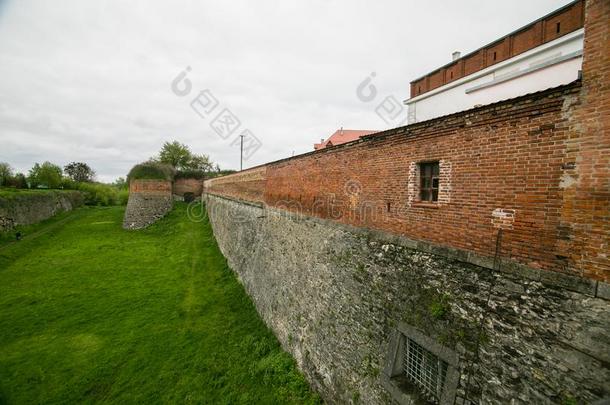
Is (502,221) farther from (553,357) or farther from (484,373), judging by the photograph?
(484,373)

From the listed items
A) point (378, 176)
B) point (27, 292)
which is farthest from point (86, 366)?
point (378, 176)

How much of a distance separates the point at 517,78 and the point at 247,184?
40.1 ft

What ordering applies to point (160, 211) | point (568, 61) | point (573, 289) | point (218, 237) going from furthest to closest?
1. point (160, 211)
2. point (218, 237)
3. point (568, 61)
4. point (573, 289)

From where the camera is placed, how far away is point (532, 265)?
119 inches

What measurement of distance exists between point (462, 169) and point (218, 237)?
1757 cm

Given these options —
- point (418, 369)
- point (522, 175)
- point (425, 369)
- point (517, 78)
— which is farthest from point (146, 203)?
point (522, 175)

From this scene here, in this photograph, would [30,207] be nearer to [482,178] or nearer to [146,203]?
[146,203]

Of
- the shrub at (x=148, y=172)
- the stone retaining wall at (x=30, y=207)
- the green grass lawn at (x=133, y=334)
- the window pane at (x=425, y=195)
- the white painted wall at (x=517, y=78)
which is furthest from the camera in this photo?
the shrub at (x=148, y=172)

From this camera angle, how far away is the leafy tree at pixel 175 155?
43.1 metres

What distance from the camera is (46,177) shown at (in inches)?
1505

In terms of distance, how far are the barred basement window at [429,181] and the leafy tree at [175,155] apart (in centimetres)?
4434

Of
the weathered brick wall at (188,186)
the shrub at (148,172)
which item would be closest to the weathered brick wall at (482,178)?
the shrub at (148,172)

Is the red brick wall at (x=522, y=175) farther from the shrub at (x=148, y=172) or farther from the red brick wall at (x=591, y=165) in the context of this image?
the shrub at (x=148, y=172)

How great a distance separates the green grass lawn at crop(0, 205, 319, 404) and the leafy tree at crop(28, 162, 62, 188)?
2807 cm
